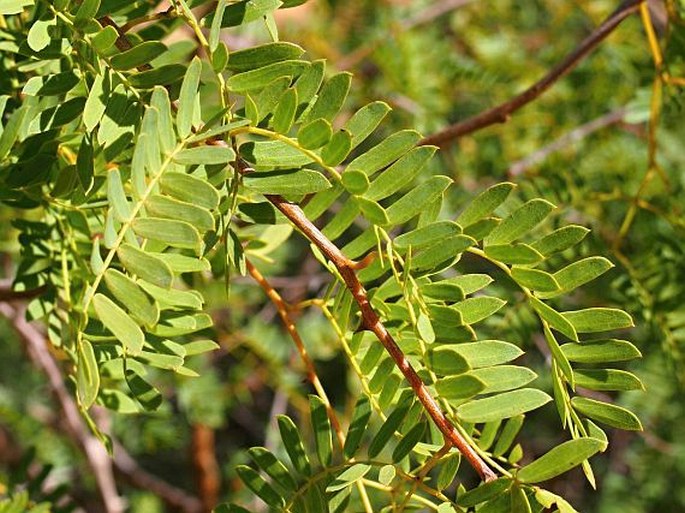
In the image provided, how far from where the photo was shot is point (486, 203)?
440 mm

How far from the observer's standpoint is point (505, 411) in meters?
0.42

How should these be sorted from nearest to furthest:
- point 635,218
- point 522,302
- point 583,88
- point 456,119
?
point 522,302
point 635,218
point 583,88
point 456,119

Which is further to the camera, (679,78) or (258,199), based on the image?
(679,78)

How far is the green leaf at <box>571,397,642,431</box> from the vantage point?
1.36ft

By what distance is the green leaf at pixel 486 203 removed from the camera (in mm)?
434

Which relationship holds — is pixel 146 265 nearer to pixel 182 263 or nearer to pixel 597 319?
pixel 182 263

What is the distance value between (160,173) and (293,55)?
0.28 ft

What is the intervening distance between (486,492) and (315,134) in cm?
17

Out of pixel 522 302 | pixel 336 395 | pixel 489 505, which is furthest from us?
pixel 336 395

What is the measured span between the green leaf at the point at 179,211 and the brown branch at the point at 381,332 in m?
0.04

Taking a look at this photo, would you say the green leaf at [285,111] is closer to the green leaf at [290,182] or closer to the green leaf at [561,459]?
the green leaf at [290,182]

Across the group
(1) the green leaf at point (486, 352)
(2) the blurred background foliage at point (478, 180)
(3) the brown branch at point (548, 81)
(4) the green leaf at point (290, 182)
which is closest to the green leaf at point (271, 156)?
(4) the green leaf at point (290, 182)

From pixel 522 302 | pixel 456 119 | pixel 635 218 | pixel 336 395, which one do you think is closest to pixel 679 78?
pixel 635 218

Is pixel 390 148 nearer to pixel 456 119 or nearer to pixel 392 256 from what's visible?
pixel 392 256
